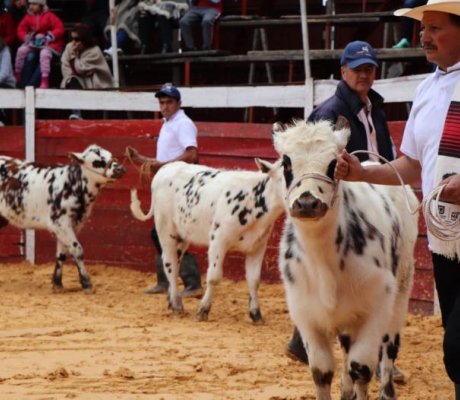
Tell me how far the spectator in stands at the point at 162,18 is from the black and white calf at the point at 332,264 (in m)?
9.81

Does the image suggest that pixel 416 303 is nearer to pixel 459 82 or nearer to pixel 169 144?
pixel 169 144

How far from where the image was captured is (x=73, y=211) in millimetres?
11938

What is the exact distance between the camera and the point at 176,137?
10.9 meters

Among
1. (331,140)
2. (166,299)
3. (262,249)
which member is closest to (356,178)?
(331,140)

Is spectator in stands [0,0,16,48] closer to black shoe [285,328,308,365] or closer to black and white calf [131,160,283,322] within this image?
black and white calf [131,160,283,322]

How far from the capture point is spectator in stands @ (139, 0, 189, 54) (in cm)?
1534

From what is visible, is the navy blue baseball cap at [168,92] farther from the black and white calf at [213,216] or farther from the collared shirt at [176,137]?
the black and white calf at [213,216]

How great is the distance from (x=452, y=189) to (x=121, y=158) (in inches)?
359

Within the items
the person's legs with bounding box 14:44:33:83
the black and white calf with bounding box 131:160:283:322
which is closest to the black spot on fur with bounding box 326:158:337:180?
the black and white calf with bounding box 131:160:283:322

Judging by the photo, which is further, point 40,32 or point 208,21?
point 40,32

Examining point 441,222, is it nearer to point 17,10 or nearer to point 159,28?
point 159,28

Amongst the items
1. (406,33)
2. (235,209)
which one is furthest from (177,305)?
(406,33)

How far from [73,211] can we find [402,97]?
3.54 metres

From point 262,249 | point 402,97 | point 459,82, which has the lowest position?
point 262,249
